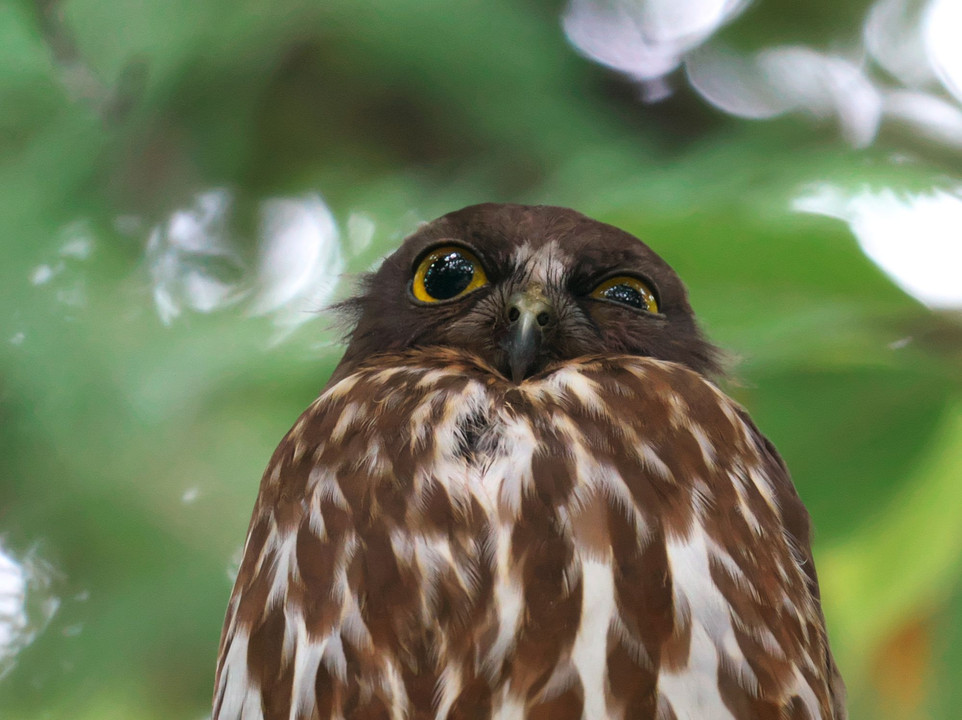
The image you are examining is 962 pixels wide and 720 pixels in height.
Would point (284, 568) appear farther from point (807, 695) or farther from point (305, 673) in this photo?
point (807, 695)

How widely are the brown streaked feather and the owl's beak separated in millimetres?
36

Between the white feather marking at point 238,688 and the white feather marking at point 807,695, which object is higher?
the white feather marking at point 238,688

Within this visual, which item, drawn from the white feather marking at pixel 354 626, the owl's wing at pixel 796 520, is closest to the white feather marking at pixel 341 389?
the white feather marking at pixel 354 626

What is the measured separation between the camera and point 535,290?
1.66m

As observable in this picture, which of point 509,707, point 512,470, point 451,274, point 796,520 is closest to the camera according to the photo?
point 509,707

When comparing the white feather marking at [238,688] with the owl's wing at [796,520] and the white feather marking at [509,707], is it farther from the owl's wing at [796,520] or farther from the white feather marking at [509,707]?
the owl's wing at [796,520]

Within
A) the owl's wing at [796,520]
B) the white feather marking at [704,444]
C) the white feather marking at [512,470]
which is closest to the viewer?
the white feather marking at [512,470]

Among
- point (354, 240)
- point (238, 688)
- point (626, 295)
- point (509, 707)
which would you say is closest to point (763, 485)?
point (626, 295)

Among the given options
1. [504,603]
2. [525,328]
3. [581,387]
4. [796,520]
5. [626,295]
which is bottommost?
[504,603]

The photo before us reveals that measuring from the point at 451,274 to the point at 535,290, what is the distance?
0.55 ft

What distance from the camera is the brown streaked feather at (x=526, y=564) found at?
129 cm

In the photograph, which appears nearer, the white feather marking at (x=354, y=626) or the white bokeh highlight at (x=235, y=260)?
the white feather marking at (x=354, y=626)

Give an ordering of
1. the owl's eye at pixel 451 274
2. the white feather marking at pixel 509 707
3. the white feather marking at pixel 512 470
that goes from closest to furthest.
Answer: the white feather marking at pixel 509 707 < the white feather marking at pixel 512 470 < the owl's eye at pixel 451 274

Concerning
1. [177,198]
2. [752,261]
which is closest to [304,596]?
[752,261]
